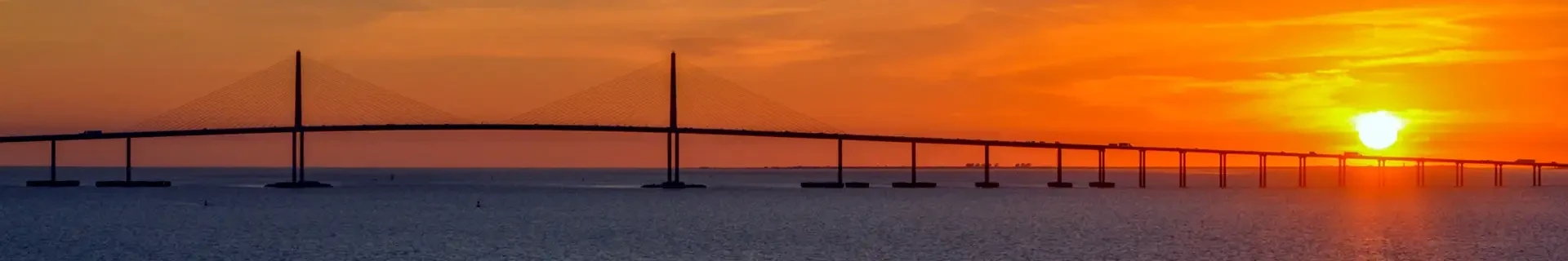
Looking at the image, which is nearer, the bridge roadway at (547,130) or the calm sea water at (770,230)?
the calm sea water at (770,230)

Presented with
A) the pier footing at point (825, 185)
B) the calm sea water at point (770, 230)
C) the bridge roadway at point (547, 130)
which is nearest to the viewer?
the calm sea water at point (770, 230)

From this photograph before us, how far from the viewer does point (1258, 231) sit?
53.9 meters

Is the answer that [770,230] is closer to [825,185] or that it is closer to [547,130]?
[547,130]

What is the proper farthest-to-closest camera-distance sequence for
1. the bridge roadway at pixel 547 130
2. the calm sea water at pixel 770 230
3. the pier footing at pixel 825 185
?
the pier footing at pixel 825 185 → the bridge roadway at pixel 547 130 → the calm sea water at pixel 770 230

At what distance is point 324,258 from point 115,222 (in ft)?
75.3

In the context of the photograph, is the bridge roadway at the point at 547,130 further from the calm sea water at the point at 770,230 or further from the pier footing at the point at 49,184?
the calm sea water at the point at 770,230

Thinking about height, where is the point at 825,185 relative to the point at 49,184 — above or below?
below

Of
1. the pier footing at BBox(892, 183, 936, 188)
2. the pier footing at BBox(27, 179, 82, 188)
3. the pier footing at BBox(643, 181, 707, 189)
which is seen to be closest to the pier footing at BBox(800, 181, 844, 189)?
the pier footing at BBox(892, 183, 936, 188)

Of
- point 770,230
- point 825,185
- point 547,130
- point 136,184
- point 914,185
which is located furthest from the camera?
point 825,185

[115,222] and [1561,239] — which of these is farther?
[115,222]

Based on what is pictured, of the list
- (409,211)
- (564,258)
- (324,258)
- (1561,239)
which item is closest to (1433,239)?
(1561,239)

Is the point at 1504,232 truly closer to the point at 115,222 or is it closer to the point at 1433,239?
the point at 1433,239

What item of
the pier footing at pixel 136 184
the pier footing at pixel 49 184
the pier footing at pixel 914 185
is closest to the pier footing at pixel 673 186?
the pier footing at pixel 914 185

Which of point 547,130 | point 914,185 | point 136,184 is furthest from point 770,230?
point 136,184
